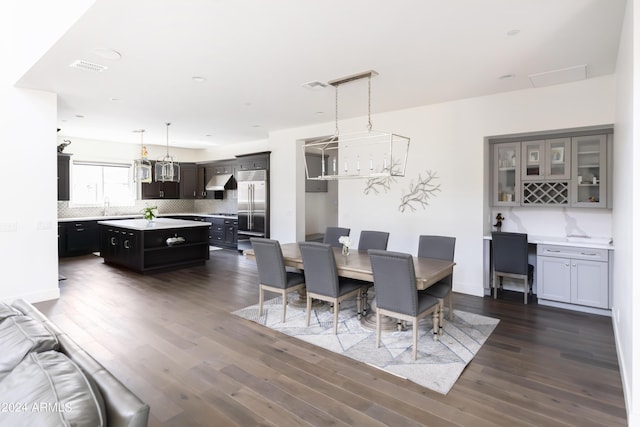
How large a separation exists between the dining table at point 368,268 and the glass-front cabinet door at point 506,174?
1970mm

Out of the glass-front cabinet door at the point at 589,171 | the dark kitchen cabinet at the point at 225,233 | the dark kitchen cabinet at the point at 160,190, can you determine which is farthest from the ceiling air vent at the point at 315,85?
the dark kitchen cabinet at the point at 160,190

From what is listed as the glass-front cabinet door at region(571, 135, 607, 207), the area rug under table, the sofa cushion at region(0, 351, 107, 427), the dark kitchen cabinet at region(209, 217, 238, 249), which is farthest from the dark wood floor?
the dark kitchen cabinet at region(209, 217, 238, 249)

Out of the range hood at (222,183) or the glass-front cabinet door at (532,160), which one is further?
the range hood at (222,183)

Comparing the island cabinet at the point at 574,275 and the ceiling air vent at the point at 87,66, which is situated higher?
the ceiling air vent at the point at 87,66

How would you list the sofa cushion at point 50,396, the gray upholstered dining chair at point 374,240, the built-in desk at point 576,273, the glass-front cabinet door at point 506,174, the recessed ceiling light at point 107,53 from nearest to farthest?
1. the sofa cushion at point 50,396
2. the recessed ceiling light at point 107,53
3. the built-in desk at point 576,273
4. the gray upholstered dining chair at point 374,240
5. the glass-front cabinet door at point 506,174

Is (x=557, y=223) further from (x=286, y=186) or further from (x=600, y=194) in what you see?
(x=286, y=186)

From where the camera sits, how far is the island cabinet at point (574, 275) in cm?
420

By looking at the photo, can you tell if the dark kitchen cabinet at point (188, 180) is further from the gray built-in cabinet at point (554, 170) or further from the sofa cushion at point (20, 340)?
the sofa cushion at point (20, 340)

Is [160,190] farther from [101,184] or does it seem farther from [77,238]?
[77,238]

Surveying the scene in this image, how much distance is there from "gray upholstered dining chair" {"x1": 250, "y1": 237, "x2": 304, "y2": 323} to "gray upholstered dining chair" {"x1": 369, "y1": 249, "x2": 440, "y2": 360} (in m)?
1.14

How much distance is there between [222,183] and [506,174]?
7001 mm

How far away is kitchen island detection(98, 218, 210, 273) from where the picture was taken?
642 cm

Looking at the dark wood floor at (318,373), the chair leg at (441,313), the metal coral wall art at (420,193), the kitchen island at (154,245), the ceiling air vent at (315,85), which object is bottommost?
the dark wood floor at (318,373)

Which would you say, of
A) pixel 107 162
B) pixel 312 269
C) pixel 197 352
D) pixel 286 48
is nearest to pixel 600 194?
pixel 312 269
